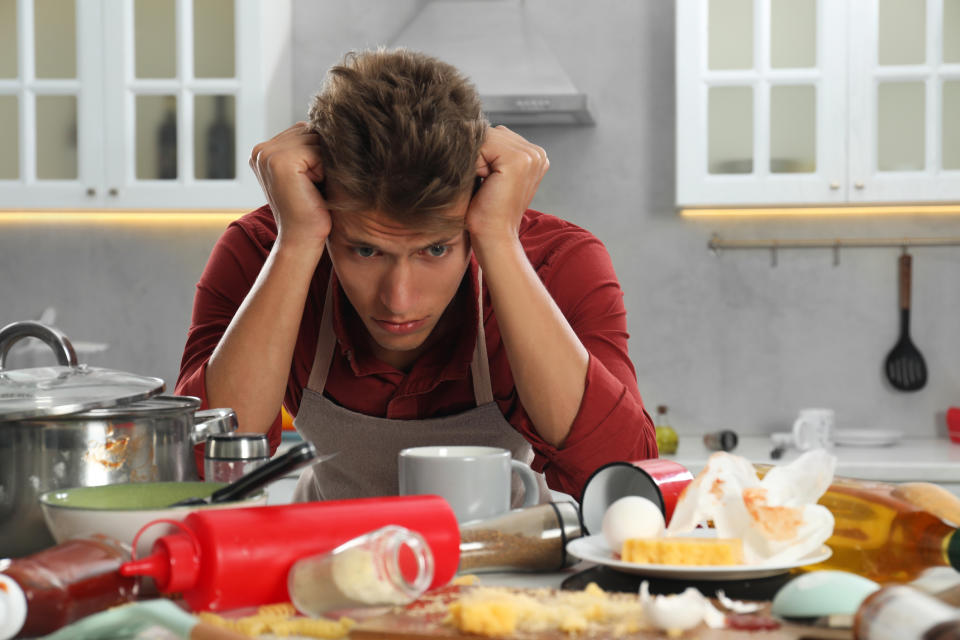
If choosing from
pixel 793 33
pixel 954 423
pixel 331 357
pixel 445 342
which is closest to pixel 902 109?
pixel 793 33

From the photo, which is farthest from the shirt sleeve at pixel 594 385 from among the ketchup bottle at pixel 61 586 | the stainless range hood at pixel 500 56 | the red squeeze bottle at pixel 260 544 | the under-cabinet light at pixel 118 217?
the under-cabinet light at pixel 118 217

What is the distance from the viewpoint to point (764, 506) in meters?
0.77

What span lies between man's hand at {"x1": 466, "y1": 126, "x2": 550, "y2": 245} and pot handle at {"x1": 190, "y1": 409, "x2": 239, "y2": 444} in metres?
0.43

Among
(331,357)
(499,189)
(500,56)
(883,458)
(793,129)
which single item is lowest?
(883,458)

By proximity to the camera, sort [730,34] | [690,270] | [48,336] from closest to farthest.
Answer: [48,336] < [730,34] < [690,270]

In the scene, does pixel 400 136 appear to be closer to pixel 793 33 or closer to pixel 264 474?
pixel 264 474

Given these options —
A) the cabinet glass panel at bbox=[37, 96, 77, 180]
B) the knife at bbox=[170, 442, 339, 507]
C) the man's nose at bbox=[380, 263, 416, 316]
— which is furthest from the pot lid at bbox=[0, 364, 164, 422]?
the cabinet glass panel at bbox=[37, 96, 77, 180]

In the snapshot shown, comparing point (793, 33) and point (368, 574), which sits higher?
point (793, 33)

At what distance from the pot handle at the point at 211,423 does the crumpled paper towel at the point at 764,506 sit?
0.41m

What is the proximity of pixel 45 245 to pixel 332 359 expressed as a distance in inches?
89.3

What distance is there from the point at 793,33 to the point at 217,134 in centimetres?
172

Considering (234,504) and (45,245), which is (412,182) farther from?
(45,245)

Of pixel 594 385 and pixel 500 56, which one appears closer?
pixel 594 385

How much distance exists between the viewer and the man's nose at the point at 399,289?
121 centimetres
